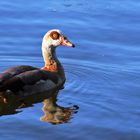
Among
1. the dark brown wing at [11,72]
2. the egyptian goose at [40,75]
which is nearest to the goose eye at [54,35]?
the egyptian goose at [40,75]

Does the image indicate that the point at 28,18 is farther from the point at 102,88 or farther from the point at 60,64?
the point at 102,88

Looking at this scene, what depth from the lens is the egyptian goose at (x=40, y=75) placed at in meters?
11.1

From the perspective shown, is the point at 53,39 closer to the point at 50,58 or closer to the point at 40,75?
the point at 50,58

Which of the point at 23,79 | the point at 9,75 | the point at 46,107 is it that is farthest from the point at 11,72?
the point at 46,107

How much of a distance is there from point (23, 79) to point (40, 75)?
1.64ft

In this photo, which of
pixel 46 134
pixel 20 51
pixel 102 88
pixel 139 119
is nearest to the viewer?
pixel 46 134

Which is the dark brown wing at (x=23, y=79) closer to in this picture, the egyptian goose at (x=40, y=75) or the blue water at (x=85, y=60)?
the egyptian goose at (x=40, y=75)

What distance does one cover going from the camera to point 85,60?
13.2 meters

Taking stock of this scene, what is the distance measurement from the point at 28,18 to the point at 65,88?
4327mm

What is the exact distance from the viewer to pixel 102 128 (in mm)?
9922

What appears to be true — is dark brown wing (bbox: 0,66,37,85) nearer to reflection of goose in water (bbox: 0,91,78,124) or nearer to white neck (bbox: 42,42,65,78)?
reflection of goose in water (bbox: 0,91,78,124)

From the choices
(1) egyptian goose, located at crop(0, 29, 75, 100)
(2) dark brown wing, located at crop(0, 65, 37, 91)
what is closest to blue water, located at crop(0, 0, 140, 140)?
(1) egyptian goose, located at crop(0, 29, 75, 100)

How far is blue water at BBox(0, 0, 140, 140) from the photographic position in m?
9.90

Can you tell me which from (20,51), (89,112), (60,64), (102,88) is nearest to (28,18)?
(20,51)
